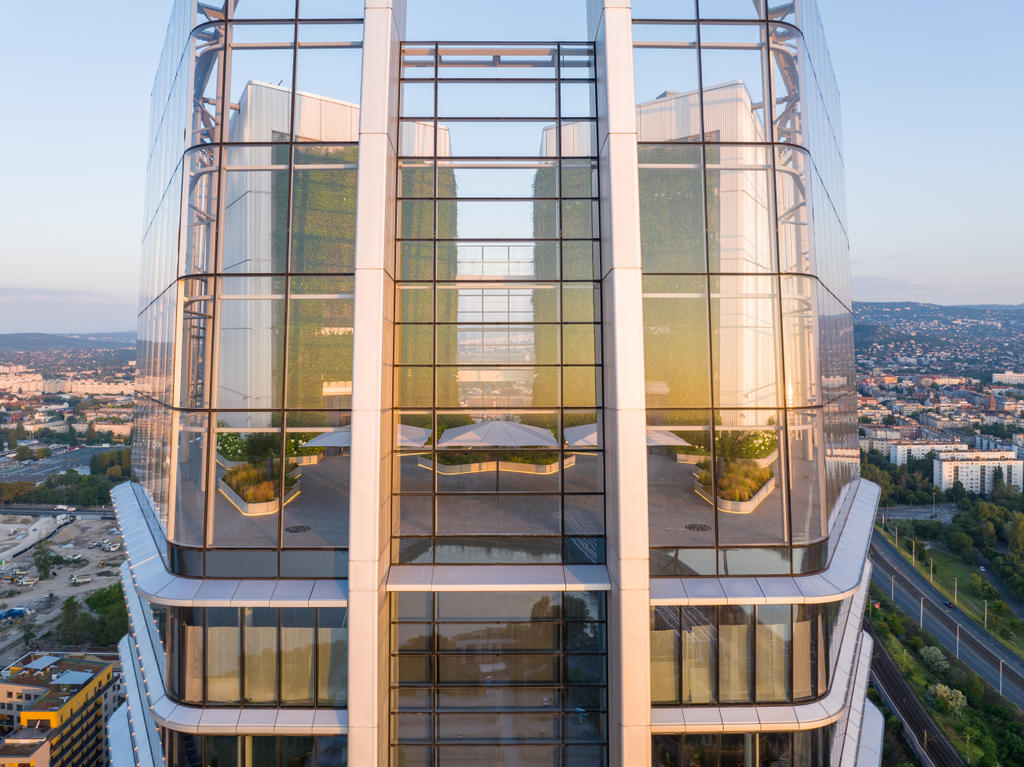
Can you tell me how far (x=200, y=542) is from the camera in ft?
44.9

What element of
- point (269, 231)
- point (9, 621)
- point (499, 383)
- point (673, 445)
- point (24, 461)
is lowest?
point (9, 621)

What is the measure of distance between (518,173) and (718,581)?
1199cm

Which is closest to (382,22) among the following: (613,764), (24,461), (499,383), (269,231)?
(269,231)

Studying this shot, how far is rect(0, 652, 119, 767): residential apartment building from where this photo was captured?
163 ft

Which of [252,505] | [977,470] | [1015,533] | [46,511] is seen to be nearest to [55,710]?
[252,505]

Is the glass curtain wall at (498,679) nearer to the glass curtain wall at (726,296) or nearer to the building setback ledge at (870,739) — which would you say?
the glass curtain wall at (726,296)

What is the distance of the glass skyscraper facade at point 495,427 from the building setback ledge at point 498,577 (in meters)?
0.09

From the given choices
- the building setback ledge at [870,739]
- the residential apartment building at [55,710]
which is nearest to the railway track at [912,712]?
the building setback ledge at [870,739]

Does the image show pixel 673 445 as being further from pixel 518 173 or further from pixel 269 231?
pixel 269 231

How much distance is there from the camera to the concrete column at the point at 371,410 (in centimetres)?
1295

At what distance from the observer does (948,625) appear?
76938 millimetres

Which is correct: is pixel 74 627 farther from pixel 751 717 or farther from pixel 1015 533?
pixel 1015 533

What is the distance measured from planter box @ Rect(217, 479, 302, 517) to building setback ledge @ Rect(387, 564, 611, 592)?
10.4 ft

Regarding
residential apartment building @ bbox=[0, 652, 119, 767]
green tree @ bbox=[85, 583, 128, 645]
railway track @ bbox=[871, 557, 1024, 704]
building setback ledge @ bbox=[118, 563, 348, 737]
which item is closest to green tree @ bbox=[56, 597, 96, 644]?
green tree @ bbox=[85, 583, 128, 645]
